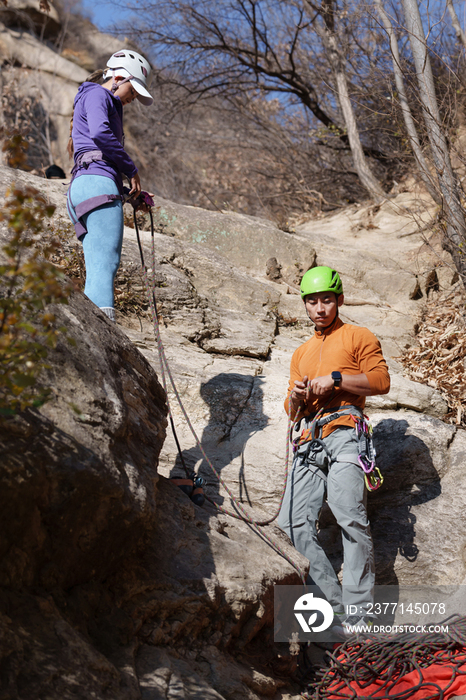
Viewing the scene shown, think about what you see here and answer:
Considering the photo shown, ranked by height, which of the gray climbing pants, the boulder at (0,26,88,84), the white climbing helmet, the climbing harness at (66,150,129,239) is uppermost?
the boulder at (0,26,88,84)

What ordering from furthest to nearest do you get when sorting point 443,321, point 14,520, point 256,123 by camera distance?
point 256,123 < point 443,321 < point 14,520

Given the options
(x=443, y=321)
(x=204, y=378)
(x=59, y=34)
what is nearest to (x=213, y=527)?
(x=204, y=378)

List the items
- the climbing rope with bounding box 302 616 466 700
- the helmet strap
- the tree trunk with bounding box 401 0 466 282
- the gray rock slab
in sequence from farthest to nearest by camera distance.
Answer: the gray rock slab → the tree trunk with bounding box 401 0 466 282 → the helmet strap → the climbing rope with bounding box 302 616 466 700

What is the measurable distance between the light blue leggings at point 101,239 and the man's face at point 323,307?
131 cm

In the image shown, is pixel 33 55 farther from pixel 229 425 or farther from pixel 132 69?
pixel 229 425

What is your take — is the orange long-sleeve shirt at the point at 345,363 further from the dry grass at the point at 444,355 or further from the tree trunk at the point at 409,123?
the tree trunk at the point at 409,123

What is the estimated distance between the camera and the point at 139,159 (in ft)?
48.3

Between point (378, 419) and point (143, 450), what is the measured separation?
259 centimetres

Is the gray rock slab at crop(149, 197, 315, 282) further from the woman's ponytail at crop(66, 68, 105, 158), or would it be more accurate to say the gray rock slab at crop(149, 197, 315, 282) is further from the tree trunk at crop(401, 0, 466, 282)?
the woman's ponytail at crop(66, 68, 105, 158)

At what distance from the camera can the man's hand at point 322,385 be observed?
11.0 ft

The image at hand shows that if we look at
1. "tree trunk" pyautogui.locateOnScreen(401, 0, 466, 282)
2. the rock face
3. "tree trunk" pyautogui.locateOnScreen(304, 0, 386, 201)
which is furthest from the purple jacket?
"tree trunk" pyautogui.locateOnScreen(304, 0, 386, 201)

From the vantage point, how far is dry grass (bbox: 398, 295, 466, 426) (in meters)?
5.34

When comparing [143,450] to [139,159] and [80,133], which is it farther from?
[139,159]

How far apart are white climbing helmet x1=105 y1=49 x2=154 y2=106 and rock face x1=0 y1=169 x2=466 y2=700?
1.66 metres
